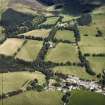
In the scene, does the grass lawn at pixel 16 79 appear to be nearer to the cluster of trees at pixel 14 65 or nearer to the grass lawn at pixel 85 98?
the cluster of trees at pixel 14 65

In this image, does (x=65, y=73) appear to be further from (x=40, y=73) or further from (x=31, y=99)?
(x=31, y=99)

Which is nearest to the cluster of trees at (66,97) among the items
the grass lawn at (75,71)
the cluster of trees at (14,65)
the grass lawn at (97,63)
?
the grass lawn at (75,71)

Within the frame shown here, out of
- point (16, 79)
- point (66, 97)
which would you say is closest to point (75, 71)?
point (16, 79)

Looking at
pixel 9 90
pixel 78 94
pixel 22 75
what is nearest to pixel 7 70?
pixel 22 75

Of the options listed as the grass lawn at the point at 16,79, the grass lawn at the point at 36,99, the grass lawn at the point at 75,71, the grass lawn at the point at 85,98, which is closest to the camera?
the grass lawn at the point at 36,99

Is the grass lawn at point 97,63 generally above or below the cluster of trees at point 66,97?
above
